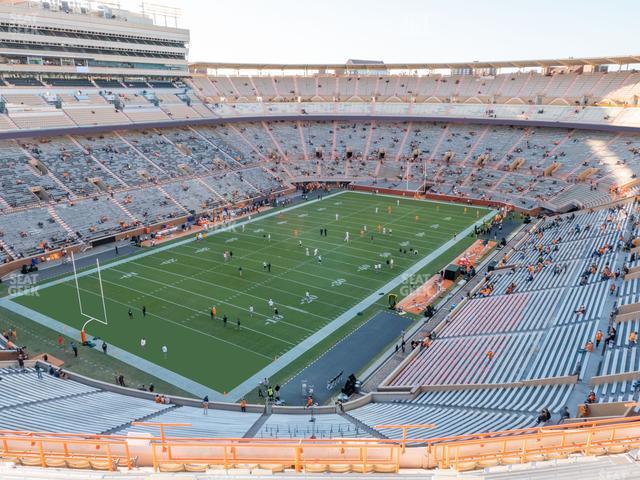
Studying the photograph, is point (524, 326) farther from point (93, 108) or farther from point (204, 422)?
point (93, 108)

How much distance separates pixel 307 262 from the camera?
108 feet

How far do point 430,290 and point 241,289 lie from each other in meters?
11.3

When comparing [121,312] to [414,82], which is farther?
[414,82]

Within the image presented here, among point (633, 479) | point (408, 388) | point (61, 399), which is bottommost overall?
point (408, 388)

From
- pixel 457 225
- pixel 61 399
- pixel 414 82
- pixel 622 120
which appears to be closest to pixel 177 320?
pixel 61 399

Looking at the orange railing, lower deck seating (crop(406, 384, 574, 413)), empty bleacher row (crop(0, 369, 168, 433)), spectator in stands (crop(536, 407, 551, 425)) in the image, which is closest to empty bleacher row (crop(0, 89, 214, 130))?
empty bleacher row (crop(0, 369, 168, 433))

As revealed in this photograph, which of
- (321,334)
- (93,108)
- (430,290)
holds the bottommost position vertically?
(321,334)

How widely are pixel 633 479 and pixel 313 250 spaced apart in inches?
1143

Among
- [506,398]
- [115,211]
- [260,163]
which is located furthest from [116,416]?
[260,163]

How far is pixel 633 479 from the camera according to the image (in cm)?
690

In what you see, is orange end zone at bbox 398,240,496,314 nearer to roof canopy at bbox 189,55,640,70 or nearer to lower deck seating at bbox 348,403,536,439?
lower deck seating at bbox 348,403,536,439

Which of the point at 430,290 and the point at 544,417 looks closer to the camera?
the point at 544,417

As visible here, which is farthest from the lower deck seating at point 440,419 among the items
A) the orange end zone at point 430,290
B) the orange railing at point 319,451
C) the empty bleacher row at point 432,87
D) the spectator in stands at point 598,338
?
the empty bleacher row at point 432,87

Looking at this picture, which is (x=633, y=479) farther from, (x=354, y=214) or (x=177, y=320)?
(x=354, y=214)
